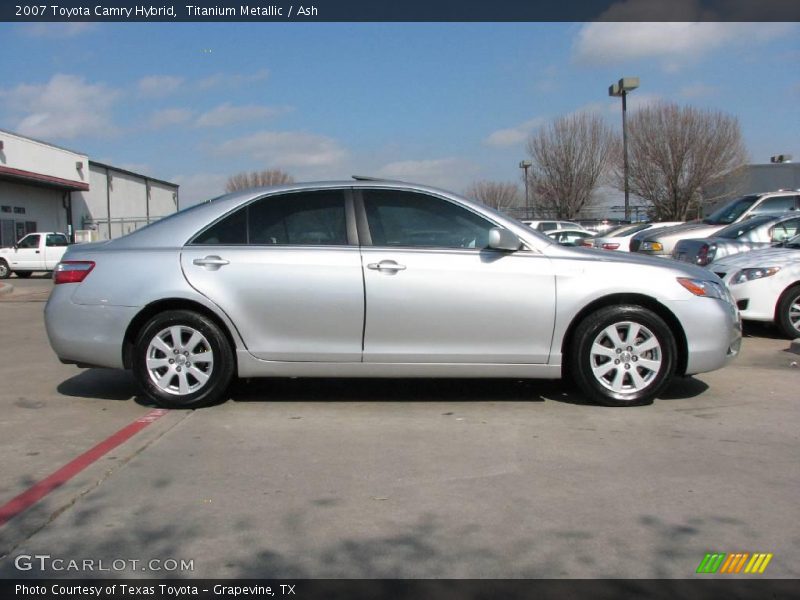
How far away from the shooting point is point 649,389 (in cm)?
545

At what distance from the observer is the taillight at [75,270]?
557cm

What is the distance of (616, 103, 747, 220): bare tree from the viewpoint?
3559cm

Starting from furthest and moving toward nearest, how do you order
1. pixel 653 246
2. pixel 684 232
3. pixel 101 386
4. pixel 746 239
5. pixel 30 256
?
pixel 30 256 → pixel 684 232 → pixel 653 246 → pixel 746 239 → pixel 101 386

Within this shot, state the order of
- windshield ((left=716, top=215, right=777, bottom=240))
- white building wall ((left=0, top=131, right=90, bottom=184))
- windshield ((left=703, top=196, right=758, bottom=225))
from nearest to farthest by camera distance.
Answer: windshield ((left=716, top=215, right=777, bottom=240)), windshield ((left=703, top=196, right=758, bottom=225)), white building wall ((left=0, top=131, right=90, bottom=184))

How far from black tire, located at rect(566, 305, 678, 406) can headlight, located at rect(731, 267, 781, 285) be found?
151 inches

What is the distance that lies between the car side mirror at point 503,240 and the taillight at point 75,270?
2.98 m

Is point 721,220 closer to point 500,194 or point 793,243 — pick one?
point 793,243

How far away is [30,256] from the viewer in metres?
26.2

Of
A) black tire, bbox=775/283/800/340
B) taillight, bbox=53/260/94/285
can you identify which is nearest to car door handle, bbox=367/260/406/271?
taillight, bbox=53/260/94/285

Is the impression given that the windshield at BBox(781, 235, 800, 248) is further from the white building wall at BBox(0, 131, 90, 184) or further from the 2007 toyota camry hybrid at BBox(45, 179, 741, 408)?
the white building wall at BBox(0, 131, 90, 184)

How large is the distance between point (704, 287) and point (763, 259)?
12.7 feet

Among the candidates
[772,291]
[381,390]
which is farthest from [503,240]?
[772,291]

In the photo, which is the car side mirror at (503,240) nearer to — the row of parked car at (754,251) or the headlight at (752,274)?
the row of parked car at (754,251)

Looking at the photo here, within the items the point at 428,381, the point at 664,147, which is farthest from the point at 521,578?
the point at 664,147
